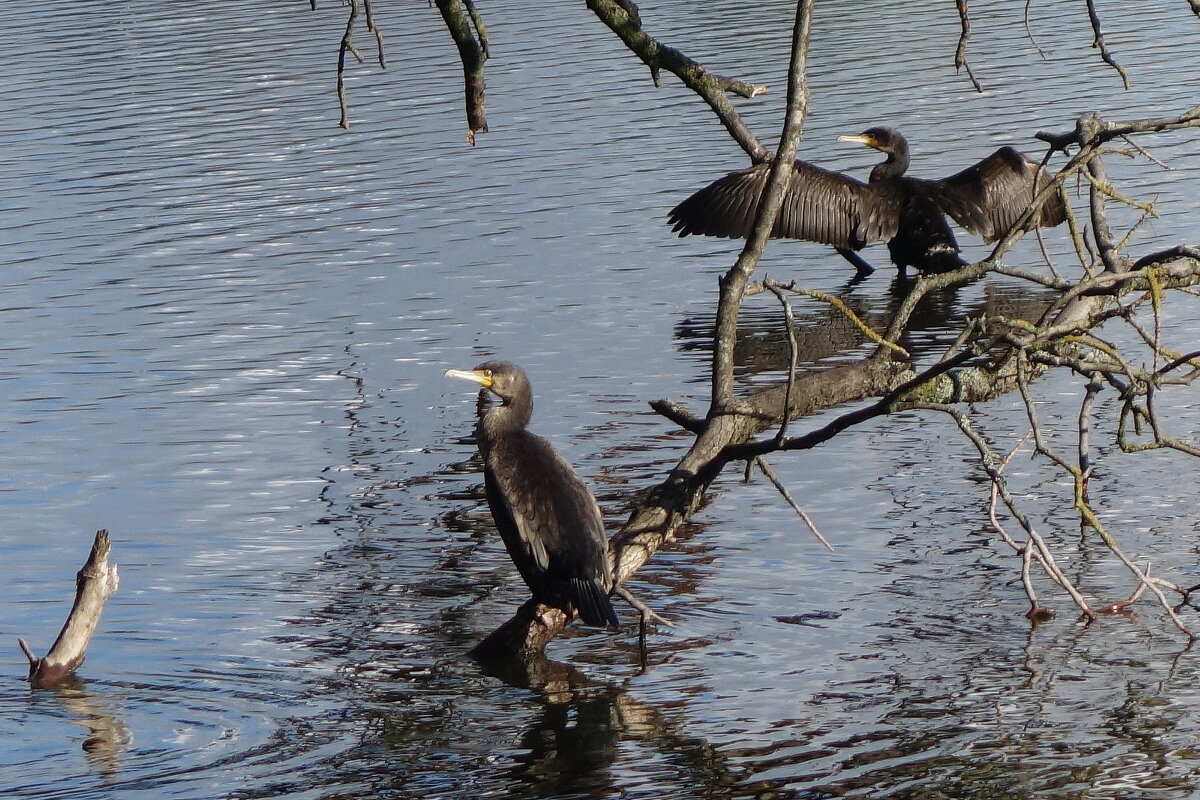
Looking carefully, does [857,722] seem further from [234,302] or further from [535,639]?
[234,302]

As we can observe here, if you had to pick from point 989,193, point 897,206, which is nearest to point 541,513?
point 897,206

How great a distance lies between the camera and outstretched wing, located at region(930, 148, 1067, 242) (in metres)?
10.3

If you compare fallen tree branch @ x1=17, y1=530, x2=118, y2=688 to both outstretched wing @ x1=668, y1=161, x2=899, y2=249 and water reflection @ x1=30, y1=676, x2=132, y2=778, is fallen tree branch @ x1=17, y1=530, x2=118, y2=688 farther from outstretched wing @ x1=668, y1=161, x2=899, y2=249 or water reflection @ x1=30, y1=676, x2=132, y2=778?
outstretched wing @ x1=668, y1=161, x2=899, y2=249

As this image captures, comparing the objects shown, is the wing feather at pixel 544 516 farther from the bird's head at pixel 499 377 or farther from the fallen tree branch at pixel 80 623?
the fallen tree branch at pixel 80 623

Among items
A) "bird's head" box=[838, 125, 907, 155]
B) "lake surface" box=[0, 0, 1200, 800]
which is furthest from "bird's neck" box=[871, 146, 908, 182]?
"lake surface" box=[0, 0, 1200, 800]

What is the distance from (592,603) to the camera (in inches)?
200

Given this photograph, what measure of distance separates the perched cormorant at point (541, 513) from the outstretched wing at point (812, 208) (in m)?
4.98

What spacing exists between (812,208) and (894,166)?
829mm

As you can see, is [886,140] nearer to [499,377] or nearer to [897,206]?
[897,206]

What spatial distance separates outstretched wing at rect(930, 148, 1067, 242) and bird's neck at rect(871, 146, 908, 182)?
46cm

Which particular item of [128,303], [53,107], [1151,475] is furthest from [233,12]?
[1151,475]

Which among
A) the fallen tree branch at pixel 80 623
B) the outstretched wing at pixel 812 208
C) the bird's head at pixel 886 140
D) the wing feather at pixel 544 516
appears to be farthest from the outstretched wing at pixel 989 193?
the fallen tree branch at pixel 80 623

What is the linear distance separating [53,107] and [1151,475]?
51.9 feet

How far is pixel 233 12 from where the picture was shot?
89.4 ft
